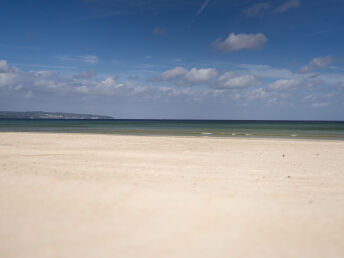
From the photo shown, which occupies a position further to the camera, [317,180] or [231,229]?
[317,180]

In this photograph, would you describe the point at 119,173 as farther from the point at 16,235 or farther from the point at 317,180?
the point at 317,180

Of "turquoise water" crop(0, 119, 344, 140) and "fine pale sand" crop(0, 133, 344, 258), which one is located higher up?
"turquoise water" crop(0, 119, 344, 140)

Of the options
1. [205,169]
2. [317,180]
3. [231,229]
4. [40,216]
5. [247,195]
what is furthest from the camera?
[205,169]

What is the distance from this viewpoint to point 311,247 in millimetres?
4066

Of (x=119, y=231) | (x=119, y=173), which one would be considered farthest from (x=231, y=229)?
(x=119, y=173)

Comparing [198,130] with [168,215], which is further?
[198,130]

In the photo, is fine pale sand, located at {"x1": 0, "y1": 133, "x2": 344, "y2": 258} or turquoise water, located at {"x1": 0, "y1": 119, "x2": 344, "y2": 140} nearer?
fine pale sand, located at {"x1": 0, "y1": 133, "x2": 344, "y2": 258}

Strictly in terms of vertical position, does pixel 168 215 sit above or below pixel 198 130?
below

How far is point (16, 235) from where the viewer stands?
→ 13.6ft

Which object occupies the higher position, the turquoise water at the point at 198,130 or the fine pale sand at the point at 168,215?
the turquoise water at the point at 198,130

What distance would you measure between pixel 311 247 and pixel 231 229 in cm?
119

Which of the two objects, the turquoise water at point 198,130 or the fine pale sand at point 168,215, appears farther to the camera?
the turquoise water at point 198,130

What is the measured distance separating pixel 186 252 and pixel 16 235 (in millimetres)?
2606

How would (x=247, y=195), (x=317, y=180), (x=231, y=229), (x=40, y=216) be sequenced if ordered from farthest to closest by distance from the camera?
1. (x=317, y=180)
2. (x=247, y=195)
3. (x=40, y=216)
4. (x=231, y=229)
